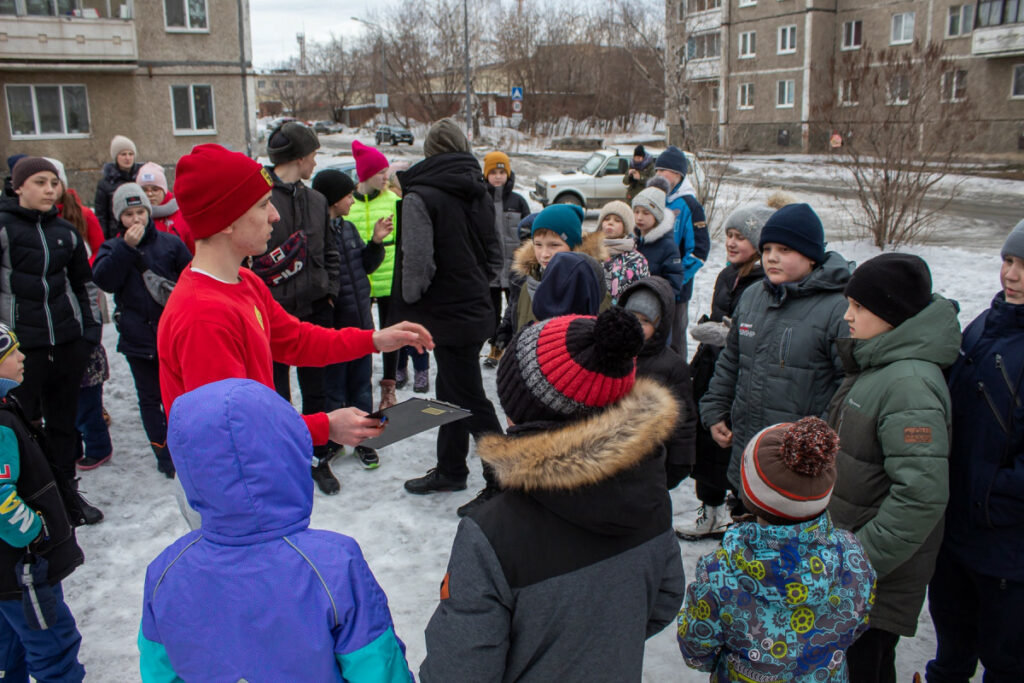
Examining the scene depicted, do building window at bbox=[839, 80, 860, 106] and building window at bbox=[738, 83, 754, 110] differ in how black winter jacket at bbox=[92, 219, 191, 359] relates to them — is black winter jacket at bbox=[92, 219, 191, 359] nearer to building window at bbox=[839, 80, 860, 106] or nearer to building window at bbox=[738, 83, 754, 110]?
building window at bbox=[839, 80, 860, 106]

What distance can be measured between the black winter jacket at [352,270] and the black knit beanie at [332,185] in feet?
0.57

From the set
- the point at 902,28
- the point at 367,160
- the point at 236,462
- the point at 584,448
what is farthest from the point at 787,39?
the point at 236,462

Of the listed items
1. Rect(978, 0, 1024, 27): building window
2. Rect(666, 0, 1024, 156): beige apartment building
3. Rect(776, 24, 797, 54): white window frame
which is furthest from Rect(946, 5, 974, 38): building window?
Rect(776, 24, 797, 54): white window frame

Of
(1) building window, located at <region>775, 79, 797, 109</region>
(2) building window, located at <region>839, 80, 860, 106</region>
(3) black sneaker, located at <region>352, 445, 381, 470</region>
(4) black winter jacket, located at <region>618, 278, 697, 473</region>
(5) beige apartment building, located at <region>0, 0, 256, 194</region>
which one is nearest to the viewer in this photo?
(4) black winter jacket, located at <region>618, 278, 697, 473</region>

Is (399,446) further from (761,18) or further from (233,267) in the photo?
(761,18)

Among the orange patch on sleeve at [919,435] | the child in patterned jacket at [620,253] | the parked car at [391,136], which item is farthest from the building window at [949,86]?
the parked car at [391,136]

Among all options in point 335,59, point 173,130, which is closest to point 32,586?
point 173,130

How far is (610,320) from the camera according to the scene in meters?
1.51

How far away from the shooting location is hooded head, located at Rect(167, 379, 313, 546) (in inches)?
59.2

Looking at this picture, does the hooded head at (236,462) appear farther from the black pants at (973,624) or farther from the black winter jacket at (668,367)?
the black pants at (973,624)

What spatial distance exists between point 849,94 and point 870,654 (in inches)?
623

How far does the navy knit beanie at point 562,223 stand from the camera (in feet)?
14.0

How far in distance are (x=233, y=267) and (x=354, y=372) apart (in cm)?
294

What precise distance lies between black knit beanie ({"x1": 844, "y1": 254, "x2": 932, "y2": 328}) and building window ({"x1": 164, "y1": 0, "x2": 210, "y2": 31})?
89.0 feet
